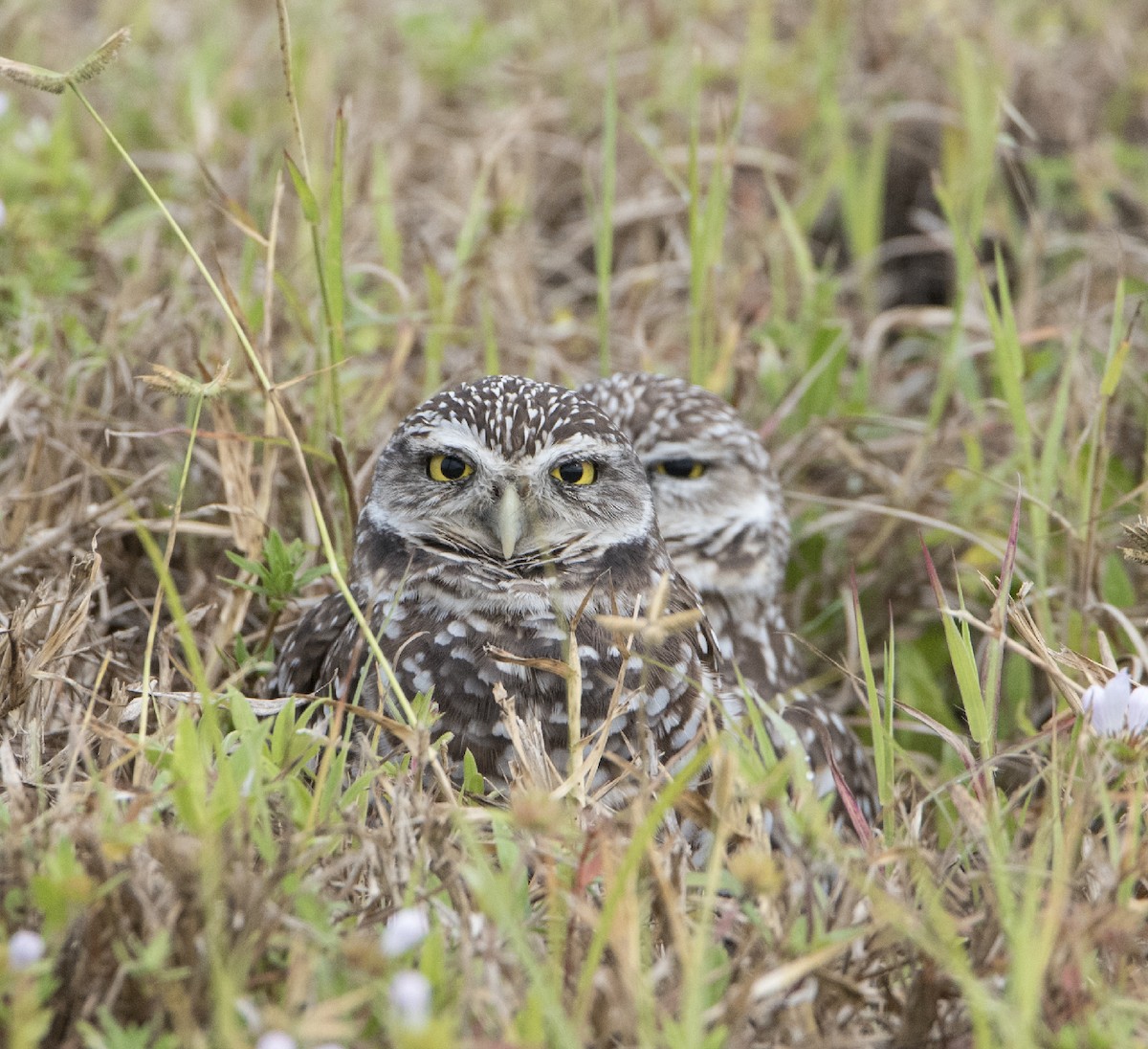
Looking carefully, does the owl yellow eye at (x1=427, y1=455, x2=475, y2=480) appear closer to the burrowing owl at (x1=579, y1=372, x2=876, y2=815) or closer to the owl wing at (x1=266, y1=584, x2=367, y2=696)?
the owl wing at (x1=266, y1=584, x2=367, y2=696)

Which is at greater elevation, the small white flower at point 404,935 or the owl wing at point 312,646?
the small white flower at point 404,935

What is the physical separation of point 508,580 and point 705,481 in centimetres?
106

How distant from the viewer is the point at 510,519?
8.46 ft

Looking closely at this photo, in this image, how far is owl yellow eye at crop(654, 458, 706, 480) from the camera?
3537 mm

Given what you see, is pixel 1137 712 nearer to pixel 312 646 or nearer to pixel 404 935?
pixel 404 935

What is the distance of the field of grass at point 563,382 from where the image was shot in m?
1.76

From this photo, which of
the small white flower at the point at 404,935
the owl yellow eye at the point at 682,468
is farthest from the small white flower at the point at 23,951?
the owl yellow eye at the point at 682,468

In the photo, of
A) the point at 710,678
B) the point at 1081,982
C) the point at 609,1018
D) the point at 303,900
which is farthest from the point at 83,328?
the point at 1081,982

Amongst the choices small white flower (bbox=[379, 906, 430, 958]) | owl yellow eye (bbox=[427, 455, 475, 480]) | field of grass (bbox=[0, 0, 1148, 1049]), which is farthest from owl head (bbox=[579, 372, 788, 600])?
small white flower (bbox=[379, 906, 430, 958])

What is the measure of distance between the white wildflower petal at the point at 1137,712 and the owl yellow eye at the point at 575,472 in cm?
107

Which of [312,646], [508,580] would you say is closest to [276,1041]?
[508,580]

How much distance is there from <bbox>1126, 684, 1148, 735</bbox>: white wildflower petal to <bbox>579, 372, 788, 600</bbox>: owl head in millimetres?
1414

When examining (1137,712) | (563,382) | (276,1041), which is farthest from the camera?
(563,382)

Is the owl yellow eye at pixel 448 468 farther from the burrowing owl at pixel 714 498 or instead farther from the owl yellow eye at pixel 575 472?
the burrowing owl at pixel 714 498
